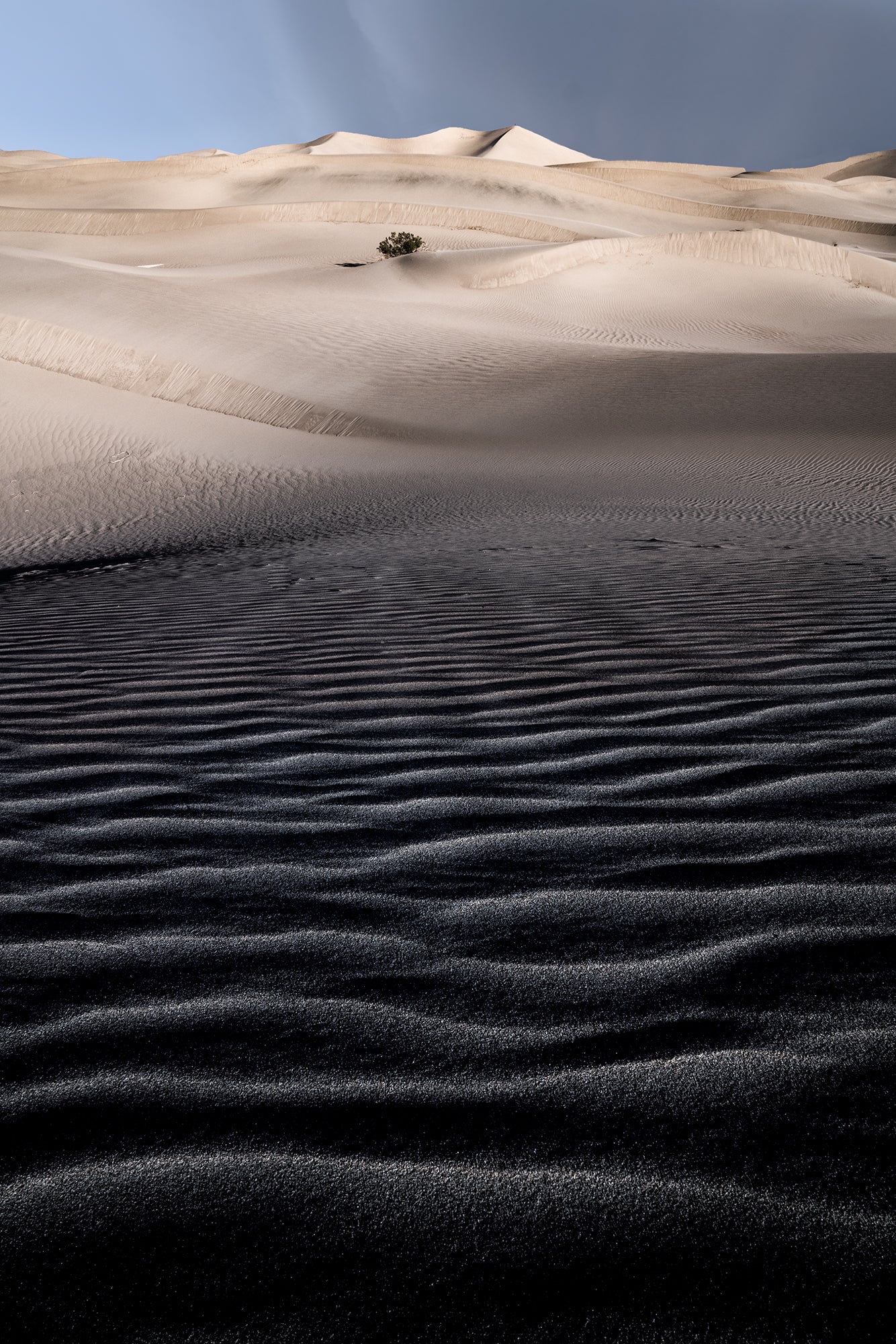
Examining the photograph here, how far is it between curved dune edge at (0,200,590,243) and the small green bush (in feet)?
18.1

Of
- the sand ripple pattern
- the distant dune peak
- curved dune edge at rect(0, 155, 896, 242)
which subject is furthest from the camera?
the distant dune peak

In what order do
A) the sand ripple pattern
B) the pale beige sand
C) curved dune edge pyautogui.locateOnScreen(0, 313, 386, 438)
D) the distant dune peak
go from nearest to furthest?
the sand ripple pattern, the pale beige sand, curved dune edge pyautogui.locateOnScreen(0, 313, 386, 438), the distant dune peak

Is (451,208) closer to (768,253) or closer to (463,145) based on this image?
(768,253)

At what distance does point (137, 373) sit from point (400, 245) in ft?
62.8

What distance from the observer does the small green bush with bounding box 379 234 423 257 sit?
3303cm

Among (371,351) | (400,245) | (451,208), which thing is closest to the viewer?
(371,351)

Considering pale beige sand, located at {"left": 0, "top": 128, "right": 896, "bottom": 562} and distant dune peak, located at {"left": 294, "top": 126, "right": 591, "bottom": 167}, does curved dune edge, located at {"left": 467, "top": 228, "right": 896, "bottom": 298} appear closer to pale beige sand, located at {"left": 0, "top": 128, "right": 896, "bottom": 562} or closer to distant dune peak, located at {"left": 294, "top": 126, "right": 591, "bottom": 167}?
pale beige sand, located at {"left": 0, "top": 128, "right": 896, "bottom": 562}

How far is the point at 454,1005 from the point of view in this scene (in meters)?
1.73

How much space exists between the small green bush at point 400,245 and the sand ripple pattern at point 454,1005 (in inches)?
1264

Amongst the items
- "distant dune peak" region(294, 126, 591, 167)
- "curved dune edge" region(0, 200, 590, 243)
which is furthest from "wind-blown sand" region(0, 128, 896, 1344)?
"distant dune peak" region(294, 126, 591, 167)

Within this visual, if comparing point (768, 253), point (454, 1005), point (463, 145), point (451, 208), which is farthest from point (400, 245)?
point (463, 145)

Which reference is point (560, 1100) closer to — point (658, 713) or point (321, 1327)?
point (321, 1327)

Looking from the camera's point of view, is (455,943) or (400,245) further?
(400,245)

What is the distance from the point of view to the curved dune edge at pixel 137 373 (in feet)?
53.7
